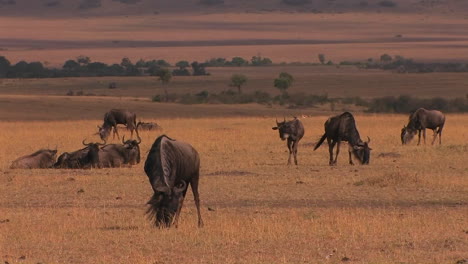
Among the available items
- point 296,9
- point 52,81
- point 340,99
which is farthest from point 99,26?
point 340,99

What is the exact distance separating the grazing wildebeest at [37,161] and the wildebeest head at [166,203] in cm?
1077

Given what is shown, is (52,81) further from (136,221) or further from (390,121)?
(136,221)

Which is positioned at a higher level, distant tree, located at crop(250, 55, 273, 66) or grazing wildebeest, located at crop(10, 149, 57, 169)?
grazing wildebeest, located at crop(10, 149, 57, 169)

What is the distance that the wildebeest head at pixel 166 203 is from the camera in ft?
42.0

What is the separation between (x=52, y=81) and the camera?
3396 inches

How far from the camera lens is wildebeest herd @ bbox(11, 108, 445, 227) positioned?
42.8 feet

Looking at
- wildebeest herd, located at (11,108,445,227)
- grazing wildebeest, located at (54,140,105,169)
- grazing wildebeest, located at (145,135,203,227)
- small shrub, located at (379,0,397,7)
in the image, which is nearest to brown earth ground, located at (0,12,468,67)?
small shrub, located at (379,0,397,7)

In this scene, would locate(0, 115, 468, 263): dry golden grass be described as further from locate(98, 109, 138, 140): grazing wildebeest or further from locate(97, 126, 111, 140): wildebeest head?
locate(98, 109, 138, 140): grazing wildebeest

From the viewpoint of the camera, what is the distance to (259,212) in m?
15.8

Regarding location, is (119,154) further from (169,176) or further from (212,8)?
(212,8)

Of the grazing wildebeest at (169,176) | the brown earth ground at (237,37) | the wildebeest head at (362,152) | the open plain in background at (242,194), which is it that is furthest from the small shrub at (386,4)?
the grazing wildebeest at (169,176)

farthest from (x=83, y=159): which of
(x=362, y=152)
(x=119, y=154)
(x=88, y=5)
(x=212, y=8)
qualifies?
(x=88, y=5)

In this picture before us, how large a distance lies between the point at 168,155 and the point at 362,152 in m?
11.3

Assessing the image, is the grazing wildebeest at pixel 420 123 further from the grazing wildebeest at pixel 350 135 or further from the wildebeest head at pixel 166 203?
the wildebeest head at pixel 166 203
